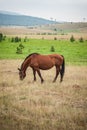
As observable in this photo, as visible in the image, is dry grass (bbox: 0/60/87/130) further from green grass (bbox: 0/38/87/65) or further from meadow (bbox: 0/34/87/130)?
green grass (bbox: 0/38/87/65)

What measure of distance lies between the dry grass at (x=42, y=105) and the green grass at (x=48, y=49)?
8.95 meters

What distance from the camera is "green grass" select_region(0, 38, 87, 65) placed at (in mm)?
21578

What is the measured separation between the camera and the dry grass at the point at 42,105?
21.6ft

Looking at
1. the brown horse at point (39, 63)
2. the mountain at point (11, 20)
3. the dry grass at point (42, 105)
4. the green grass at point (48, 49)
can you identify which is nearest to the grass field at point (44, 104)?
the dry grass at point (42, 105)

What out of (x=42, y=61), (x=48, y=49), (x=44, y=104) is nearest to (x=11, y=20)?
(x=48, y=49)

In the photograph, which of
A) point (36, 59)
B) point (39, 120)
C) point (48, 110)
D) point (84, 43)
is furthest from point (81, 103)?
point (84, 43)

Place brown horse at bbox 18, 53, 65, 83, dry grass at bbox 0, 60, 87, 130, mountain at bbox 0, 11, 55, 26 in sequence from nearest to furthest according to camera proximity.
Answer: dry grass at bbox 0, 60, 87, 130 → brown horse at bbox 18, 53, 65, 83 → mountain at bbox 0, 11, 55, 26

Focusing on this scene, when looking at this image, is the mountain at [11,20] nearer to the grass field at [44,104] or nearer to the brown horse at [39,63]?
the brown horse at [39,63]

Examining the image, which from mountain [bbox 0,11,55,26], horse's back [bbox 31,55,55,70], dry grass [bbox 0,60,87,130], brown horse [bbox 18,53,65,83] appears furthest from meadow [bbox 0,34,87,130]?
mountain [bbox 0,11,55,26]

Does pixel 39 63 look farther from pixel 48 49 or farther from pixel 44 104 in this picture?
pixel 48 49

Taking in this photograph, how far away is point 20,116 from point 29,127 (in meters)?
0.80

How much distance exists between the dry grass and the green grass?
8949 mm

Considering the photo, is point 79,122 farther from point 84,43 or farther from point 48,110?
point 84,43

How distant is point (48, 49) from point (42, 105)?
16.9m
